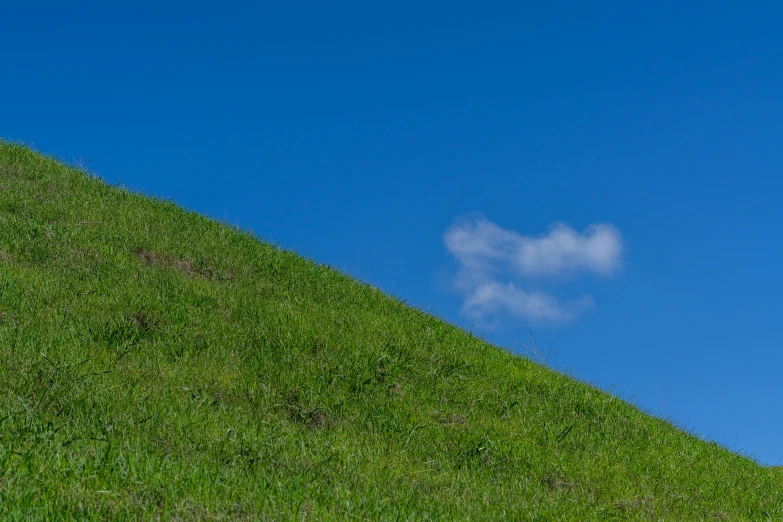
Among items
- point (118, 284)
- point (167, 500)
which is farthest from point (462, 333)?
point (167, 500)

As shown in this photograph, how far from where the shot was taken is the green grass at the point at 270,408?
18.7 feet

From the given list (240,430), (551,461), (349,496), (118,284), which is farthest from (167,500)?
(118,284)

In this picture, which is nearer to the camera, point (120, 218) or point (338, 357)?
point (338, 357)

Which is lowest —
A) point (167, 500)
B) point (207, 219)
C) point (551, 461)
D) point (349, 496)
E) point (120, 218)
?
point (167, 500)

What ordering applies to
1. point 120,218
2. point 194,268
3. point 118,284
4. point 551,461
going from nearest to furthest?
point 551,461, point 118,284, point 194,268, point 120,218

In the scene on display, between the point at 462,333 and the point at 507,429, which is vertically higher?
the point at 462,333

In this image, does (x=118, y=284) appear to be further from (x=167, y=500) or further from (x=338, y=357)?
(x=167, y=500)

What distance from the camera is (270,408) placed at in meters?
8.43

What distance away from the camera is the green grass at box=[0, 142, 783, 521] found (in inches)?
225

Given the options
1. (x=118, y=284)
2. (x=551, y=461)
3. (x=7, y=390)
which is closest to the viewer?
(x=7, y=390)

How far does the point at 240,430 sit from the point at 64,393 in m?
1.91

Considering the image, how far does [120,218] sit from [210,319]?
5.30 m

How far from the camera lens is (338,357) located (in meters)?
10.2

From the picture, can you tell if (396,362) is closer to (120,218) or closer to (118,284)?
(118,284)
